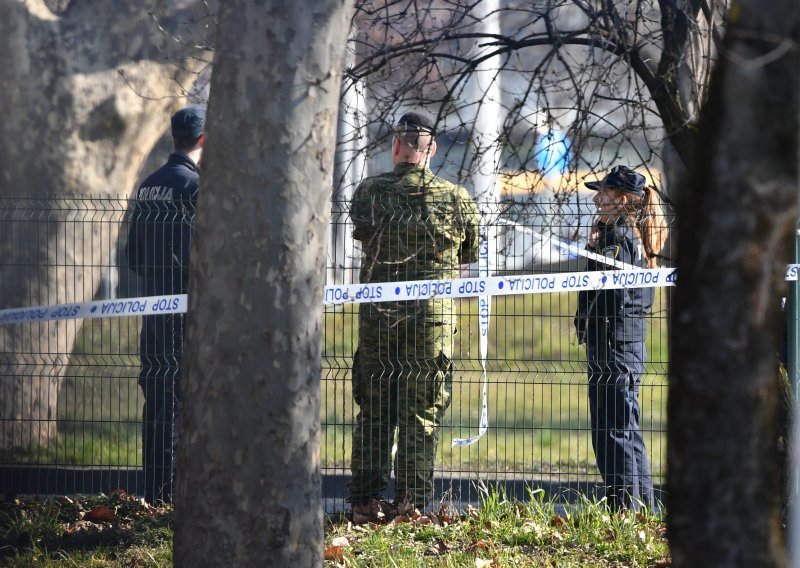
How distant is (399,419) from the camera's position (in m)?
6.83

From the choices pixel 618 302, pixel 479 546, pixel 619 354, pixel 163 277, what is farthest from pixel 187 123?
pixel 479 546

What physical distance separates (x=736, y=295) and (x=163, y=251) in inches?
197

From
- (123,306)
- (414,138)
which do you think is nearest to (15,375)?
(123,306)

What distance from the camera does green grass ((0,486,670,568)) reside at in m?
5.77

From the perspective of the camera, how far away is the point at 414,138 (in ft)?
21.6

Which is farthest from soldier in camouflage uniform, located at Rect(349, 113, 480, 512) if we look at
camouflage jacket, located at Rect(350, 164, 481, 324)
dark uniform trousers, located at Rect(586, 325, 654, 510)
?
dark uniform trousers, located at Rect(586, 325, 654, 510)

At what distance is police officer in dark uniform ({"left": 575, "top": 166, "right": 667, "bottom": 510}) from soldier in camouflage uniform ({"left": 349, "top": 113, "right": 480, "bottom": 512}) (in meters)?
0.88

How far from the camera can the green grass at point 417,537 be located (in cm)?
577

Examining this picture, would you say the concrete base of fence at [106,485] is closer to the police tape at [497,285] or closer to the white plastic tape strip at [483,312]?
the white plastic tape strip at [483,312]

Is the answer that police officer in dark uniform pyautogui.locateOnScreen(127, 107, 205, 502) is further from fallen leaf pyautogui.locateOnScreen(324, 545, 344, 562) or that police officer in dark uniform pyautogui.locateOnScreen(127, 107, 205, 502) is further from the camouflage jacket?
fallen leaf pyautogui.locateOnScreen(324, 545, 344, 562)

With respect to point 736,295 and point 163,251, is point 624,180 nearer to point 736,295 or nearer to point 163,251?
point 163,251

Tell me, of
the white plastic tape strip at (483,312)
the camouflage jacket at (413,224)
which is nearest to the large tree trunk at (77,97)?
the camouflage jacket at (413,224)

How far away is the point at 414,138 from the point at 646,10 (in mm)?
1827

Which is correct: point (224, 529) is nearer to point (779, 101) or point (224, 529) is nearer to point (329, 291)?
point (779, 101)
